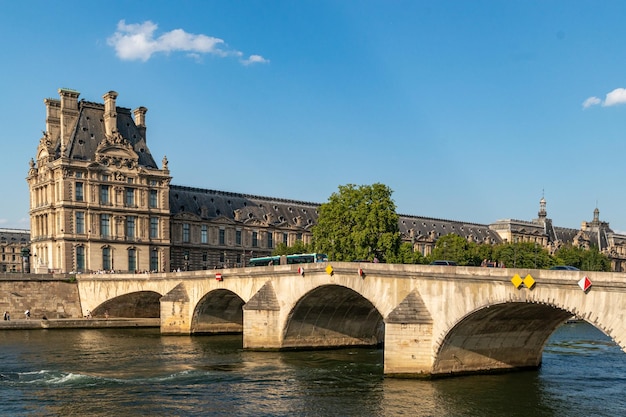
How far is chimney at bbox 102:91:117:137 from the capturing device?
119938 mm

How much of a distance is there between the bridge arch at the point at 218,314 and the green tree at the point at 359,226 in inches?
849

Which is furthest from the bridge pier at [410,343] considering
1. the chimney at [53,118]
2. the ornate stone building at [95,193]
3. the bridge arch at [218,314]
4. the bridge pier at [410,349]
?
the chimney at [53,118]

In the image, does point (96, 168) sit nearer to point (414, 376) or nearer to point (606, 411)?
point (414, 376)

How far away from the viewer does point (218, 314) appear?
8088cm

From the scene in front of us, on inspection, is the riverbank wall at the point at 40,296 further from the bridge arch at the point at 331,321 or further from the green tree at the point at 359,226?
the bridge arch at the point at 331,321

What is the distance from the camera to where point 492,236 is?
185125mm

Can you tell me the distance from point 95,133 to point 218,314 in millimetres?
50742

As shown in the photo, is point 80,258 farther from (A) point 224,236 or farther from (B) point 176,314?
(B) point 176,314

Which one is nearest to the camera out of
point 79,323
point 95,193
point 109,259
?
point 79,323

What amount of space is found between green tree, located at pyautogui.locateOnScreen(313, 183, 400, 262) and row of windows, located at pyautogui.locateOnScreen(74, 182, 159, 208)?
31603 mm

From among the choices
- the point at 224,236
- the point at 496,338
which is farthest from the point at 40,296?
Result: the point at 496,338

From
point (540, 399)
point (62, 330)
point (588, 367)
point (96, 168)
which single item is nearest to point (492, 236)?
point (96, 168)

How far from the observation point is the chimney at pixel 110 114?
11994cm

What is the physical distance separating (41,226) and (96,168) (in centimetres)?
1366
